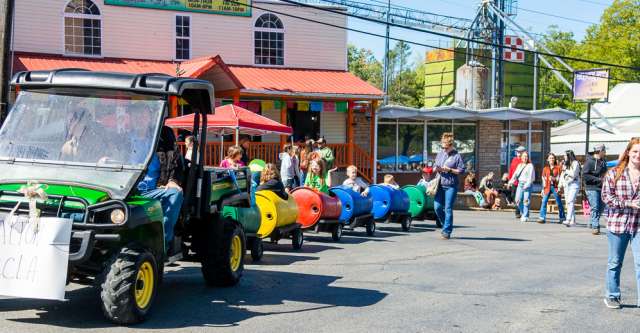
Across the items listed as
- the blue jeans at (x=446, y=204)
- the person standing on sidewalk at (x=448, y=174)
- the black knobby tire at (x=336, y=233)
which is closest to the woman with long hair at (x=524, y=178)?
the blue jeans at (x=446, y=204)

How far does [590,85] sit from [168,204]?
28.2 meters

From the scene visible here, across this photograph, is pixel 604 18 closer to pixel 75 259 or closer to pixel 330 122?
pixel 330 122

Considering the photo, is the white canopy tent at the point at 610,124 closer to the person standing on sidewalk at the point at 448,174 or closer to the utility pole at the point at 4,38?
the person standing on sidewalk at the point at 448,174

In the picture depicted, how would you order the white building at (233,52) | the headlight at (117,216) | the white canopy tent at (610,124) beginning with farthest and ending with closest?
the white canopy tent at (610,124), the white building at (233,52), the headlight at (117,216)

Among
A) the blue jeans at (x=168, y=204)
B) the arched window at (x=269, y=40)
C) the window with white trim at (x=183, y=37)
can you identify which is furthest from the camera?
the arched window at (x=269, y=40)

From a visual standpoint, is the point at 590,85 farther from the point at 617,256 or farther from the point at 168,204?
the point at 168,204

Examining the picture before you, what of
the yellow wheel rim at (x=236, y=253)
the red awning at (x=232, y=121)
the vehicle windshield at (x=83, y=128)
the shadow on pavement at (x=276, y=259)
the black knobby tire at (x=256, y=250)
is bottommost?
the shadow on pavement at (x=276, y=259)

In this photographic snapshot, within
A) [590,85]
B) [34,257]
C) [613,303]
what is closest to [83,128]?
[34,257]

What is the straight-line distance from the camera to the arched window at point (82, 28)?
26203 millimetres

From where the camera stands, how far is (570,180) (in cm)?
2000

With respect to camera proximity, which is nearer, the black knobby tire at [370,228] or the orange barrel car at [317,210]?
the orange barrel car at [317,210]

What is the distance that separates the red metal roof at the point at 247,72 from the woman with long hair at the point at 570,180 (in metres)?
9.13

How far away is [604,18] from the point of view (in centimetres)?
5159

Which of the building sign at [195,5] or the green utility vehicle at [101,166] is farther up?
the building sign at [195,5]
